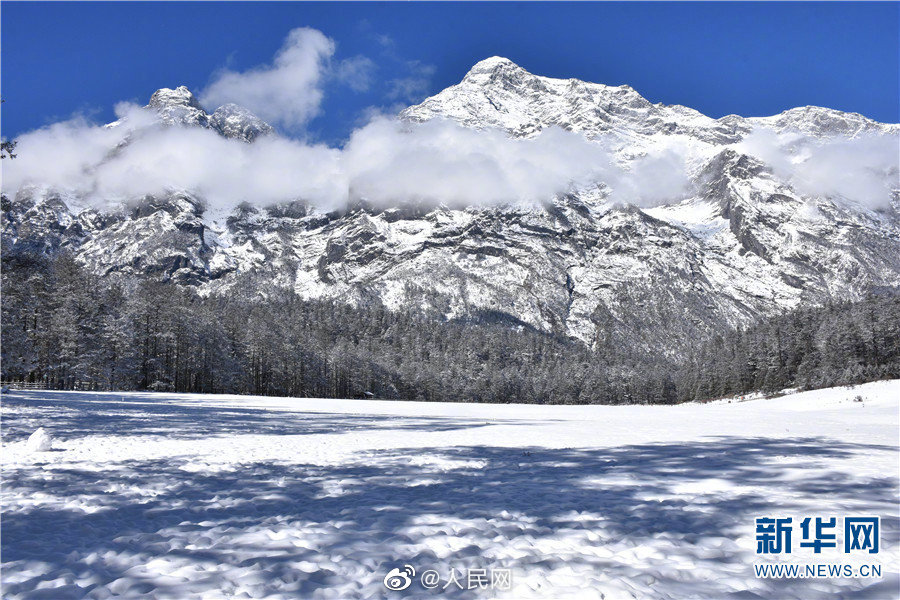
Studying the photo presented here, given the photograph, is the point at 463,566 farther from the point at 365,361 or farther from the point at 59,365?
the point at 365,361

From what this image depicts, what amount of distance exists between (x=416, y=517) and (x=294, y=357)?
10704 centimetres

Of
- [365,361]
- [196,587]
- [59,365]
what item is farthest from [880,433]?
[365,361]

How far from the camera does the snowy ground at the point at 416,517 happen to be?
16.4 feet

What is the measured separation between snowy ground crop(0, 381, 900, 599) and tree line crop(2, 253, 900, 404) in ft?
58.0

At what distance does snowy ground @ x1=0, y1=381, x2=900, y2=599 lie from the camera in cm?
→ 501

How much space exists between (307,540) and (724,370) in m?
117

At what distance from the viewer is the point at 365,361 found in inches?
4845

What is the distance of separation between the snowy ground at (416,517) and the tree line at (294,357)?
17687 millimetres

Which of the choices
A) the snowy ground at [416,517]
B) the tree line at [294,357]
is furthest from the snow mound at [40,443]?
the tree line at [294,357]

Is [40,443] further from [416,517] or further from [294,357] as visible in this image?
[294,357]

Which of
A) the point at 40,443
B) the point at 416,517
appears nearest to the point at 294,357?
the point at 40,443

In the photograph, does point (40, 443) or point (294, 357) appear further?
point (294, 357)

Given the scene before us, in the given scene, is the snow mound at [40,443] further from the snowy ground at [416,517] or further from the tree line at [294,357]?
the tree line at [294,357]

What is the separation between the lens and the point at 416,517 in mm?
7305
